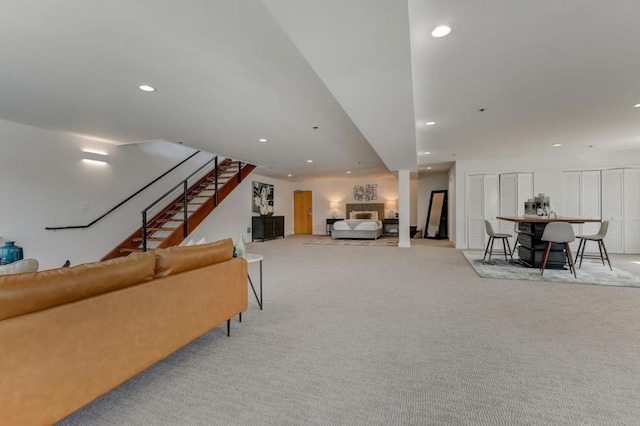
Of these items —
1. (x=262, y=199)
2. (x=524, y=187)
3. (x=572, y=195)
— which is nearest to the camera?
(x=572, y=195)

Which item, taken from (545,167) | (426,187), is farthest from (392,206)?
(545,167)

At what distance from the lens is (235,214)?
8.99 m

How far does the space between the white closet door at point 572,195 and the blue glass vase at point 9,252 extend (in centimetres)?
1073

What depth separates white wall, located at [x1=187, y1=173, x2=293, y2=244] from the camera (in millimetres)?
7864

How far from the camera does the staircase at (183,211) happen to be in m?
5.45

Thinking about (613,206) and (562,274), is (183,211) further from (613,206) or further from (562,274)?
(613,206)

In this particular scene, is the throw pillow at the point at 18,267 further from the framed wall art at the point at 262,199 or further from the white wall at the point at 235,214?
the framed wall art at the point at 262,199

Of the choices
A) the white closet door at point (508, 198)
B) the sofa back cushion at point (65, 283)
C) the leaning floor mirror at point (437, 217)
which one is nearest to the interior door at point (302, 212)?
the leaning floor mirror at point (437, 217)

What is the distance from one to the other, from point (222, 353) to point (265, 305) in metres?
1.05

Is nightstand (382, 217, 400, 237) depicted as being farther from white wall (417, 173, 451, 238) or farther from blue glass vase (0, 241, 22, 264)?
blue glass vase (0, 241, 22, 264)

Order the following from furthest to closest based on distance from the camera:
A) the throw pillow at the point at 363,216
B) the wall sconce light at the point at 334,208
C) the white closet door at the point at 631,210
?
the wall sconce light at the point at 334,208 < the throw pillow at the point at 363,216 < the white closet door at the point at 631,210

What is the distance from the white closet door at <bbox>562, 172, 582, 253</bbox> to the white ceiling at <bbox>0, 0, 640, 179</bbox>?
2336mm

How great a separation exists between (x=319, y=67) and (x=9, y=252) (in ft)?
16.0

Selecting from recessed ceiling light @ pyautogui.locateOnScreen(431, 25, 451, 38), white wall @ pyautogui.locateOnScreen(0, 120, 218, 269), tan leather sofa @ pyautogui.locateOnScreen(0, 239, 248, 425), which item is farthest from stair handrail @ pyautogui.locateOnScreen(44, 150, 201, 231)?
recessed ceiling light @ pyautogui.locateOnScreen(431, 25, 451, 38)
